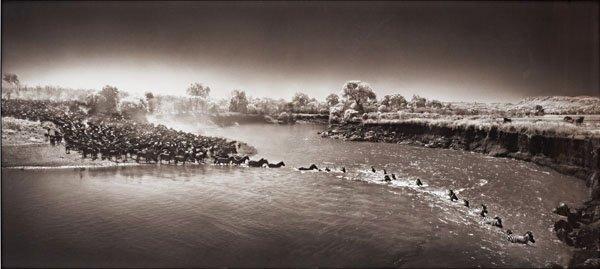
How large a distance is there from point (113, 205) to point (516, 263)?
53.7ft

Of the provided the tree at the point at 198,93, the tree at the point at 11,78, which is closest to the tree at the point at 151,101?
the tree at the point at 198,93

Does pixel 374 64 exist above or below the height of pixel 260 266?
above

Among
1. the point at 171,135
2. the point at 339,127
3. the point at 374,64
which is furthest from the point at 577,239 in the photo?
the point at 339,127

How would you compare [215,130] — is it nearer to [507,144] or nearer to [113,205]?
[113,205]

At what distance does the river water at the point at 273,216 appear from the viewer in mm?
12192

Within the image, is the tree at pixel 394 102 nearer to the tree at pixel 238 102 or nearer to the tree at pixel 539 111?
the tree at pixel 539 111

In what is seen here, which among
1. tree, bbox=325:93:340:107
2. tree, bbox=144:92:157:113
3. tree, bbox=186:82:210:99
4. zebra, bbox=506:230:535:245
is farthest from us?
tree, bbox=325:93:340:107

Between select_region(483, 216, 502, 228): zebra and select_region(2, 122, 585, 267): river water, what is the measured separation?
0.44 meters

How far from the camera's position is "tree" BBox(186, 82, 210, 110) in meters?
27.3

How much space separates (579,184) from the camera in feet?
70.1

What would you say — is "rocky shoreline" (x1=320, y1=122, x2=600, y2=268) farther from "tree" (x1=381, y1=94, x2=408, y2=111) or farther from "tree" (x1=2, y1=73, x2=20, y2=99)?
"tree" (x1=2, y1=73, x2=20, y2=99)

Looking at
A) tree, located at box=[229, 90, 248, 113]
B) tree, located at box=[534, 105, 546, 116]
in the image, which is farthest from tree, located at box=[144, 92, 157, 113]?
tree, located at box=[534, 105, 546, 116]

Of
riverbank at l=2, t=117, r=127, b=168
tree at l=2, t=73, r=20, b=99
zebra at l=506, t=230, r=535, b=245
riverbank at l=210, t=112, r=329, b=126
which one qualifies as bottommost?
zebra at l=506, t=230, r=535, b=245

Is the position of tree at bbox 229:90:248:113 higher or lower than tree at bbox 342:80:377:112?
lower
